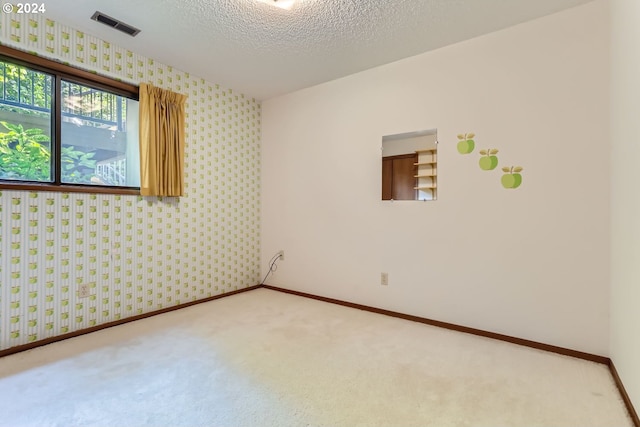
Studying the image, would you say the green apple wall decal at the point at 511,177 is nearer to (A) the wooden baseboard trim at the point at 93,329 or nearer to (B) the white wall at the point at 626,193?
(B) the white wall at the point at 626,193

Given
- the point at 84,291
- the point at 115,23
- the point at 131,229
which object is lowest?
the point at 84,291

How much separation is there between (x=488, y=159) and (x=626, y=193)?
0.96 m

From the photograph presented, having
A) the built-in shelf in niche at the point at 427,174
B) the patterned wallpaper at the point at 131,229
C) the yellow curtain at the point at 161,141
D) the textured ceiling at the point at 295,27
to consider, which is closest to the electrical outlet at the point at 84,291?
the patterned wallpaper at the point at 131,229

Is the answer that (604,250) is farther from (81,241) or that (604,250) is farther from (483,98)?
(81,241)

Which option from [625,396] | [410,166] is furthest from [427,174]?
[625,396]

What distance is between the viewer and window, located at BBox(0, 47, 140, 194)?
2312 mm

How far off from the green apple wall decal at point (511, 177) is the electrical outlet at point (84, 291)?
3.61m

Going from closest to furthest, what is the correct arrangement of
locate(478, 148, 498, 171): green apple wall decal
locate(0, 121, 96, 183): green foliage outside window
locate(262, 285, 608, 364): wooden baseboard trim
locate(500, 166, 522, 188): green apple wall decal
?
locate(262, 285, 608, 364): wooden baseboard trim < locate(0, 121, 96, 183): green foliage outside window < locate(500, 166, 522, 188): green apple wall decal < locate(478, 148, 498, 171): green apple wall decal

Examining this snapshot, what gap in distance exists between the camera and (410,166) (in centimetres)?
304

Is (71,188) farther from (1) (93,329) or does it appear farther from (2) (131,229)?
(1) (93,329)

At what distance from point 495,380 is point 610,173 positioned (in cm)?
160

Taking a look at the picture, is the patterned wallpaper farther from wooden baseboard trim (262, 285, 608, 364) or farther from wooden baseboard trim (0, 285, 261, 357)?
wooden baseboard trim (262, 285, 608, 364)

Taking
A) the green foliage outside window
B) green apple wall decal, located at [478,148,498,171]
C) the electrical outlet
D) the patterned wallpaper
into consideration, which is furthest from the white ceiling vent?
green apple wall decal, located at [478,148,498,171]

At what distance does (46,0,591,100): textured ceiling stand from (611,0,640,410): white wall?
634 millimetres
